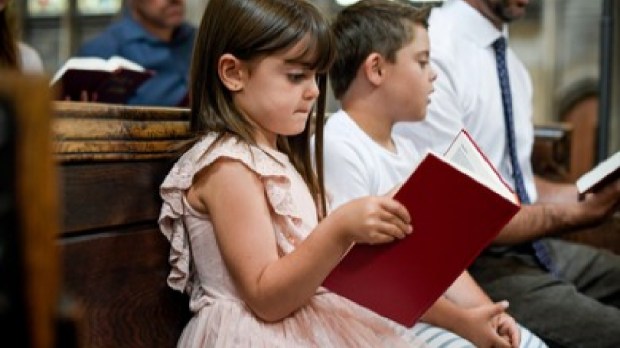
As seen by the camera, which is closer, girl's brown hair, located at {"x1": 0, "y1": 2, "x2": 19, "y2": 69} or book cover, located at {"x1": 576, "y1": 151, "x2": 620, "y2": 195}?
girl's brown hair, located at {"x1": 0, "y1": 2, "x2": 19, "y2": 69}

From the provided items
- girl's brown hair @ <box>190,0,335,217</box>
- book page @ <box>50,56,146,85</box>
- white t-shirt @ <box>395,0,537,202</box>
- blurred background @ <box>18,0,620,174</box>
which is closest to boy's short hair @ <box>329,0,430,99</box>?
white t-shirt @ <box>395,0,537,202</box>

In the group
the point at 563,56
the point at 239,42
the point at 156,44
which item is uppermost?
the point at 239,42

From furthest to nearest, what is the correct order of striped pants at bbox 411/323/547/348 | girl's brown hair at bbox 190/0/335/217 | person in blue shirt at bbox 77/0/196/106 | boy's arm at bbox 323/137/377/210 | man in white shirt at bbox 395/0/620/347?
person in blue shirt at bbox 77/0/196/106
man in white shirt at bbox 395/0/620/347
boy's arm at bbox 323/137/377/210
striped pants at bbox 411/323/547/348
girl's brown hair at bbox 190/0/335/217

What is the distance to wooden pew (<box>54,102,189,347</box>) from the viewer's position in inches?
47.9

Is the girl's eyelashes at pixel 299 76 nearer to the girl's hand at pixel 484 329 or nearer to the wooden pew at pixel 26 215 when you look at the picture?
the girl's hand at pixel 484 329

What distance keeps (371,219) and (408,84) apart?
2.43ft

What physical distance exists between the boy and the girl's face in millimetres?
297

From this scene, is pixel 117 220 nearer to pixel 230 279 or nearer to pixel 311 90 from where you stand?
pixel 230 279

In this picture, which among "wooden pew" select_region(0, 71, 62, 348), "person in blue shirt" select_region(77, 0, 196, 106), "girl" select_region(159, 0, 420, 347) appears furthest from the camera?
"person in blue shirt" select_region(77, 0, 196, 106)

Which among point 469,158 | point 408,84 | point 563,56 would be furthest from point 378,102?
point 563,56

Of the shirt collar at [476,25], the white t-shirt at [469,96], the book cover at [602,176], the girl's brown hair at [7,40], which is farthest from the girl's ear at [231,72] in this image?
the shirt collar at [476,25]

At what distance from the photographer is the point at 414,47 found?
1.89m

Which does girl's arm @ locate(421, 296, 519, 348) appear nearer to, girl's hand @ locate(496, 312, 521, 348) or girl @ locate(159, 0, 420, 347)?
girl's hand @ locate(496, 312, 521, 348)

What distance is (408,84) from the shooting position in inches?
74.2
